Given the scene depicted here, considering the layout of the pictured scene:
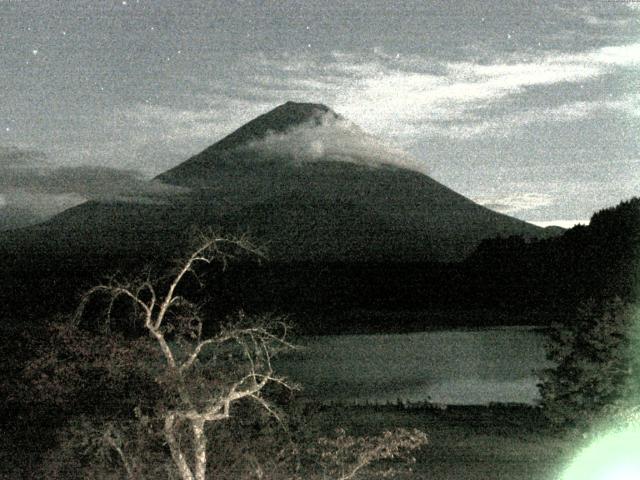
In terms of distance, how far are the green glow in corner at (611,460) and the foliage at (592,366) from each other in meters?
1.73

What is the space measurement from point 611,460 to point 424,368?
35.7 metres

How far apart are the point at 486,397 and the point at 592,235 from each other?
6381cm

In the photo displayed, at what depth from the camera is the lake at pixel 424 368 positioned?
3913 cm

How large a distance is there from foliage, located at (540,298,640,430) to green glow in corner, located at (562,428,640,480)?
1.73 m

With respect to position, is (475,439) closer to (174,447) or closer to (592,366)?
(592,366)

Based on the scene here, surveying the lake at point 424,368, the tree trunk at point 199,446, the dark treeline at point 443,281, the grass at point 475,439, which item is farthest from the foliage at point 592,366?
the dark treeline at point 443,281

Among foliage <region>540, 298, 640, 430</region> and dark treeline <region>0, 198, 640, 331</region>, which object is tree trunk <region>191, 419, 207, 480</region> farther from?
dark treeline <region>0, 198, 640, 331</region>

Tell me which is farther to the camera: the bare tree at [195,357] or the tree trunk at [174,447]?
the tree trunk at [174,447]

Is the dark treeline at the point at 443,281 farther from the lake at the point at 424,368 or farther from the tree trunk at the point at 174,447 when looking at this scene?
the tree trunk at the point at 174,447

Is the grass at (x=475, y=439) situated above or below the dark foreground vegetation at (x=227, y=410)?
below

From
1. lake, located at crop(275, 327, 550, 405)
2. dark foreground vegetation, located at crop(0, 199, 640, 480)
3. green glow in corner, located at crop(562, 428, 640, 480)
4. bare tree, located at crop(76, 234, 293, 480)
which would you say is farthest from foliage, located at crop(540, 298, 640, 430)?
bare tree, located at crop(76, 234, 293, 480)

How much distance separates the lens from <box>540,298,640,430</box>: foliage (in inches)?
873

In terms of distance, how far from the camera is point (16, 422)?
20.1 meters

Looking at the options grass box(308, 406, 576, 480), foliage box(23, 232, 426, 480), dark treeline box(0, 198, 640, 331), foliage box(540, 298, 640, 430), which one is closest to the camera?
foliage box(23, 232, 426, 480)
